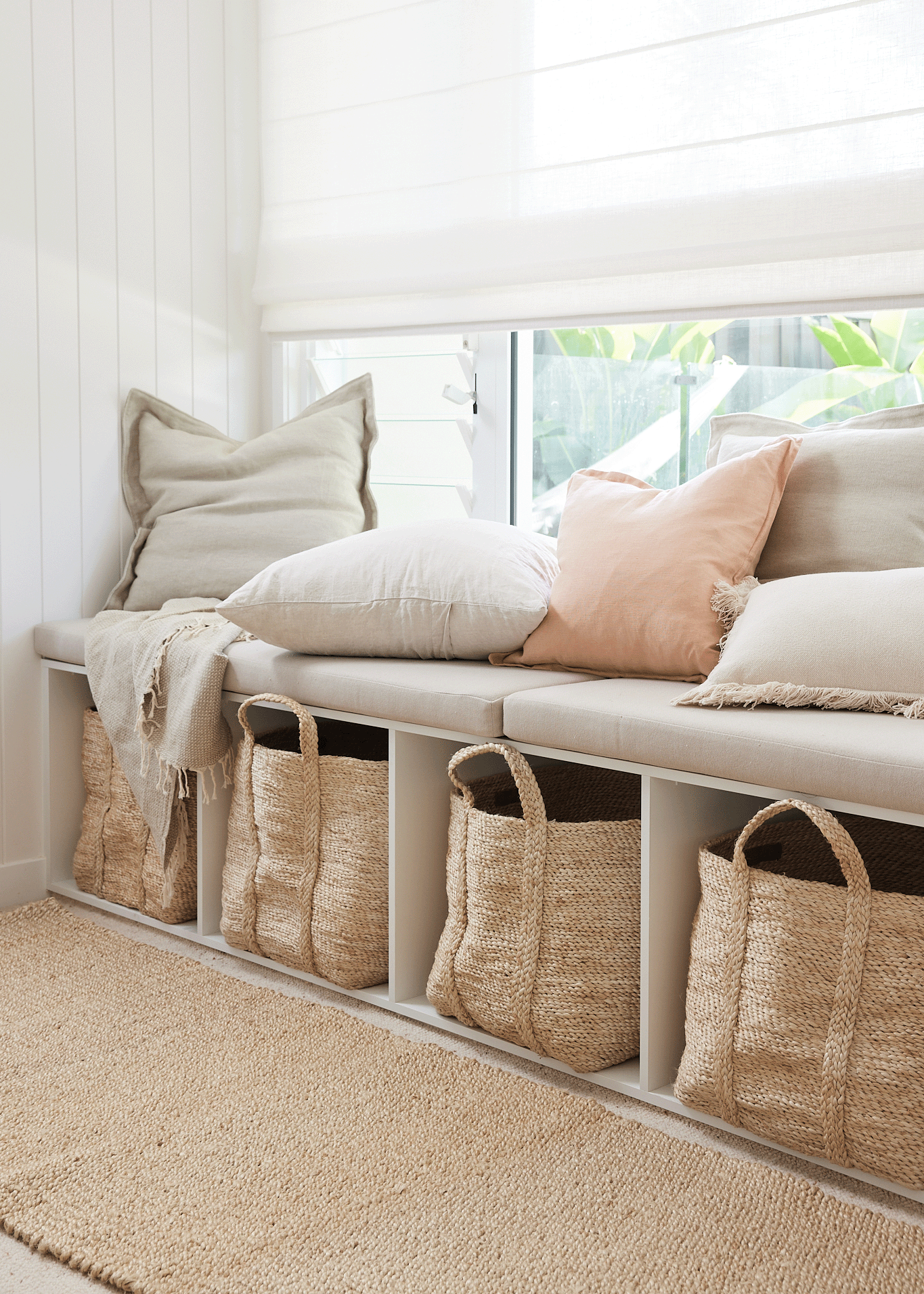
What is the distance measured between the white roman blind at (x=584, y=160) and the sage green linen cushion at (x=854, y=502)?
→ 1.08ft

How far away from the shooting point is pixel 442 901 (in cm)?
203

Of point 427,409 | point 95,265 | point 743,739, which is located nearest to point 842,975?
point 743,739

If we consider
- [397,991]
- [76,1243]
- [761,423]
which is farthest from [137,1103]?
[761,423]

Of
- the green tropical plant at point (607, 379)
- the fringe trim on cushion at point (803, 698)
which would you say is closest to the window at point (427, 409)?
the green tropical plant at point (607, 379)

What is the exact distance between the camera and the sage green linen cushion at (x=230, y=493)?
8.79 ft

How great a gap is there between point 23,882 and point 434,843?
1120 mm

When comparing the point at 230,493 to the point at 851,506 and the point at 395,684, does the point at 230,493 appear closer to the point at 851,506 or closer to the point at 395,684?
the point at 395,684

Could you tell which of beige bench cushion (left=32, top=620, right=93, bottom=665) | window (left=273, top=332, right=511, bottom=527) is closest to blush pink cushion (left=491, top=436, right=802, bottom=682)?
window (left=273, top=332, right=511, bottom=527)

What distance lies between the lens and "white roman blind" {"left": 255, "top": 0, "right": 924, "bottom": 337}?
2109 millimetres

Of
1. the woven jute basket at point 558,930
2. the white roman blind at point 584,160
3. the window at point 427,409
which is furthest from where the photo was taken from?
the window at point 427,409

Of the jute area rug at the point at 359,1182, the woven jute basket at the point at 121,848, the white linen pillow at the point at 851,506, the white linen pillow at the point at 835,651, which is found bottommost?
the jute area rug at the point at 359,1182

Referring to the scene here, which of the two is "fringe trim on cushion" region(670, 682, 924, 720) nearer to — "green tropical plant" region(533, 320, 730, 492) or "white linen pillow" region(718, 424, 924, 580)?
"white linen pillow" region(718, 424, 924, 580)

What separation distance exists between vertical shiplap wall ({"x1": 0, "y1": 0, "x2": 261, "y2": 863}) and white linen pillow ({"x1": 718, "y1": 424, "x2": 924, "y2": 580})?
1533mm

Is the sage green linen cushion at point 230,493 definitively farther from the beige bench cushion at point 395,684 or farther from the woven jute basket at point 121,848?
the beige bench cushion at point 395,684
